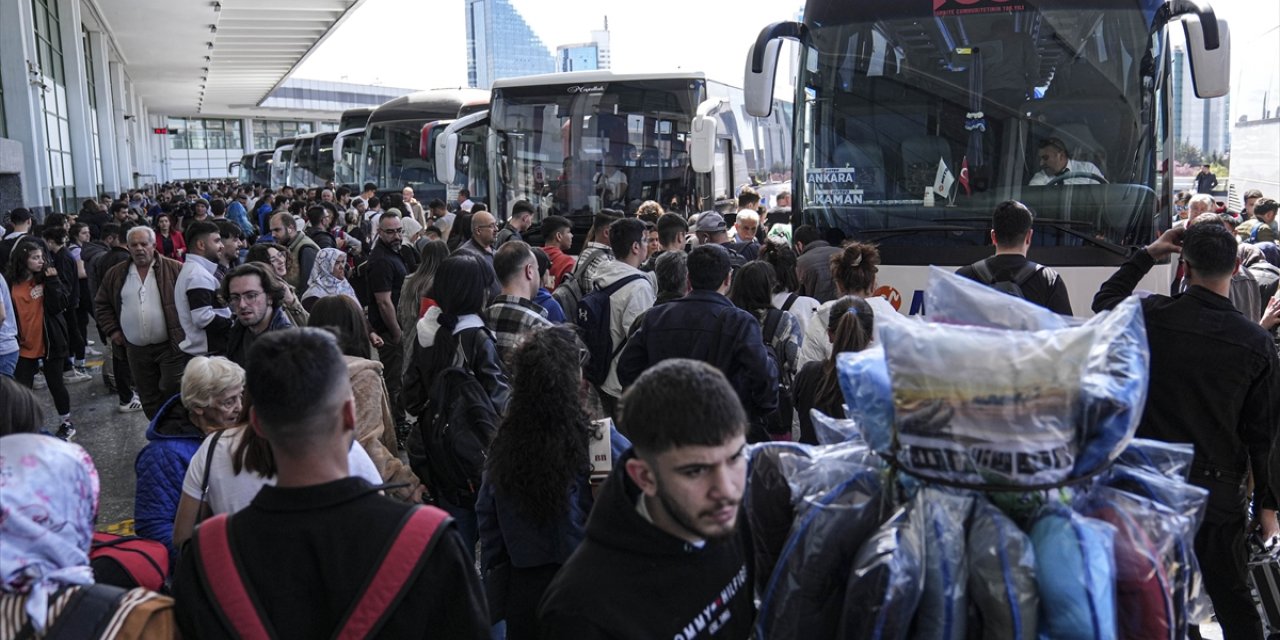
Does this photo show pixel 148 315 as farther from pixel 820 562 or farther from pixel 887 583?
pixel 887 583

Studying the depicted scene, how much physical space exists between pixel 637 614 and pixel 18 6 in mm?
19145

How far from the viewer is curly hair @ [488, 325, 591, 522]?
3.03 m

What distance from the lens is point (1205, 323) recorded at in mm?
3865

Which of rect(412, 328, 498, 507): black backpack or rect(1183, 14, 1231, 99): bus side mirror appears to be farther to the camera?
rect(1183, 14, 1231, 99): bus side mirror

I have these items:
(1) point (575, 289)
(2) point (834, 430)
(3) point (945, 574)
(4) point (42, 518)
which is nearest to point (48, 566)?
(4) point (42, 518)

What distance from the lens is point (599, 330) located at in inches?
236

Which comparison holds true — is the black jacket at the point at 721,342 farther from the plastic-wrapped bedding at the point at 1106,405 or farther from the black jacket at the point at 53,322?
the black jacket at the point at 53,322

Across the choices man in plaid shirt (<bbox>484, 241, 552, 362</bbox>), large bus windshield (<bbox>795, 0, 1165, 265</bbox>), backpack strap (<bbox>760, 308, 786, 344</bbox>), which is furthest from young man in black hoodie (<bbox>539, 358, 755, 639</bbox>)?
large bus windshield (<bbox>795, 0, 1165, 265</bbox>)

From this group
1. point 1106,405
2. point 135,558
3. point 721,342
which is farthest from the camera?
point 721,342

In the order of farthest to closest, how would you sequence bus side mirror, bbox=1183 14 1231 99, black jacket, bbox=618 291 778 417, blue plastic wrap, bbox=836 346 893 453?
bus side mirror, bbox=1183 14 1231 99 → black jacket, bbox=618 291 778 417 → blue plastic wrap, bbox=836 346 893 453

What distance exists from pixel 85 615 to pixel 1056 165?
7.02 metres

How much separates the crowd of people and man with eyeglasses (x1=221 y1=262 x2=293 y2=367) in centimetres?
2

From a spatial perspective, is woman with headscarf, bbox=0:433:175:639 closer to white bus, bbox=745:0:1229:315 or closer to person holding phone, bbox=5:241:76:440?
white bus, bbox=745:0:1229:315

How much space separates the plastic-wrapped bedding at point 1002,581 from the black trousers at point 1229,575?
2770 mm
